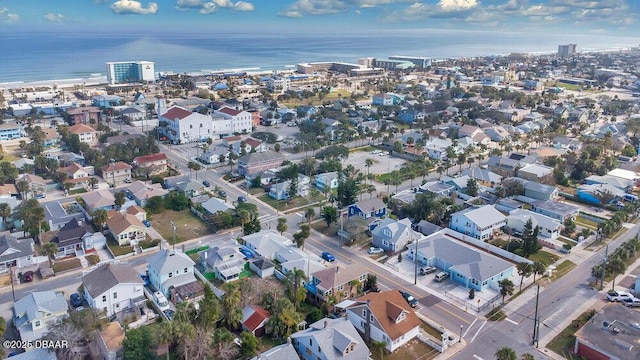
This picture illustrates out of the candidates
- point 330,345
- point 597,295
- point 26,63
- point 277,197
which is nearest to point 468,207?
point 597,295

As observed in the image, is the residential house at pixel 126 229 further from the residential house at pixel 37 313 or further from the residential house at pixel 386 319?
the residential house at pixel 386 319

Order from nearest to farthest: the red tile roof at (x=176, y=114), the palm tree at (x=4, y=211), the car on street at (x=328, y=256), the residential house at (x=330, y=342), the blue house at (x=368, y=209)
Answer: the residential house at (x=330, y=342) < the car on street at (x=328, y=256) < the palm tree at (x=4, y=211) < the blue house at (x=368, y=209) < the red tile roof at (x=176, y=114)

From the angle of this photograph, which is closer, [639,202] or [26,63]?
[639,202]

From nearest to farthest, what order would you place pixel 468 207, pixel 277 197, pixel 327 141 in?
1. pixel 468 207
2. pixel 277 197
3. pixel 327 141

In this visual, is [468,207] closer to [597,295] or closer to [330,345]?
[597,295]

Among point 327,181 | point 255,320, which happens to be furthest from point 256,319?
point 327,181

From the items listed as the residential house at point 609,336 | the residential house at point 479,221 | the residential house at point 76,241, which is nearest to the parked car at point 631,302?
the residential house at point 609,336

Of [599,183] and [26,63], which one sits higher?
[26,63]
